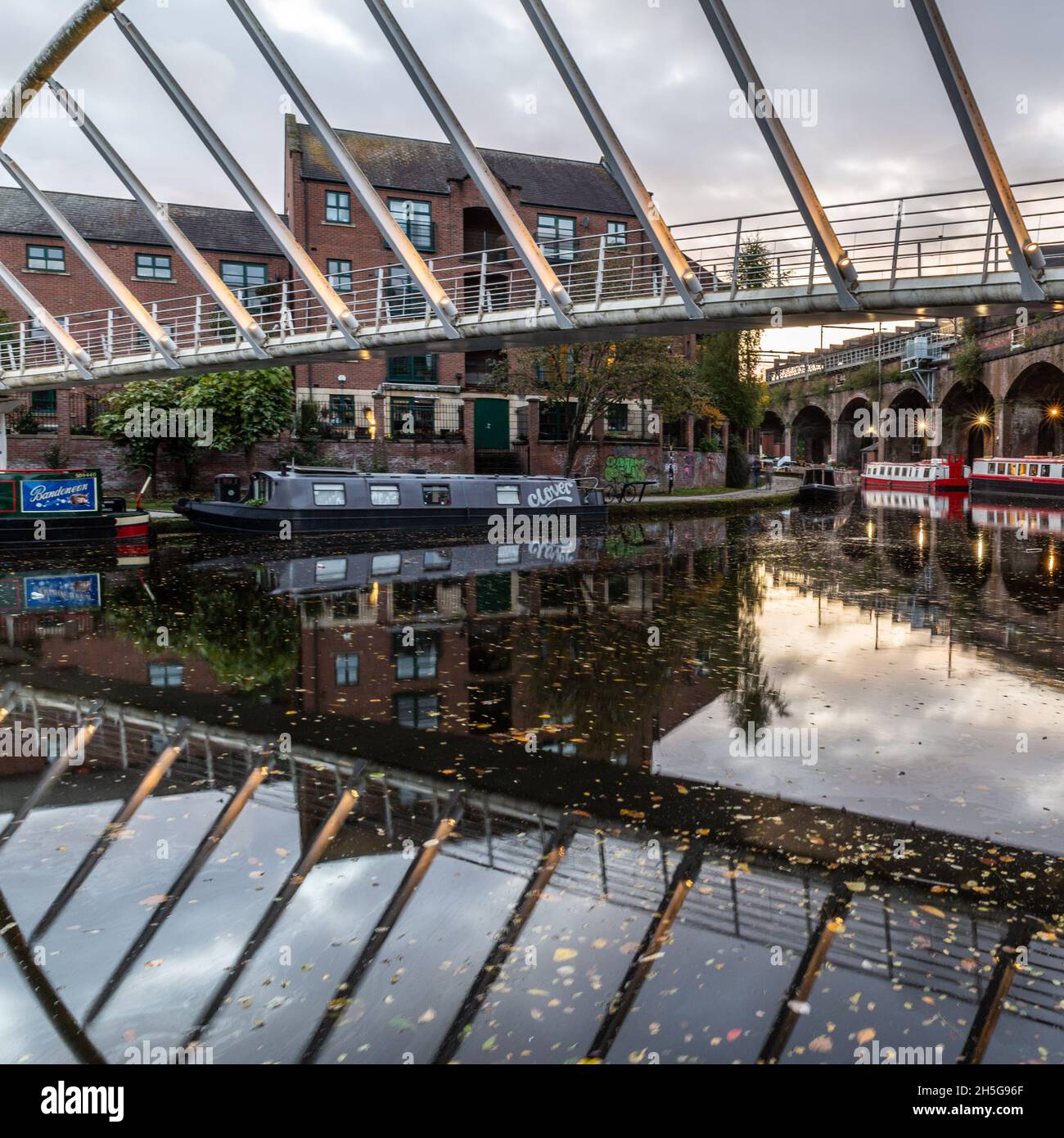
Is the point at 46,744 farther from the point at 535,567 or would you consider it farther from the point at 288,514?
the point at 288,514

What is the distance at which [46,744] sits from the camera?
6.19 meters

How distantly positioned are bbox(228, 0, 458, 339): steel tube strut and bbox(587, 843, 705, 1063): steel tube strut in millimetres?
Result: 12828

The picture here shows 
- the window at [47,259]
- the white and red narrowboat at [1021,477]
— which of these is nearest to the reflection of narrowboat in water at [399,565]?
the window at [47,259]

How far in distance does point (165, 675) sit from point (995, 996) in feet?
22.7

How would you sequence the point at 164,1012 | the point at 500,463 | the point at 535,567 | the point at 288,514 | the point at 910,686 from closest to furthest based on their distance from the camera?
the point at 164,1012
the point at 910,686
the point at 535,567
the point at 288,514
the point at 500,463

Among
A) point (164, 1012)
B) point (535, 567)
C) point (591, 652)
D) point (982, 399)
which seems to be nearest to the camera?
point (164, 1012)

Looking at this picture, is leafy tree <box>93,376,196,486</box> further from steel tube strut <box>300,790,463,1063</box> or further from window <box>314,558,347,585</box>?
steel tube strut <box>300,790,463,1063</box>

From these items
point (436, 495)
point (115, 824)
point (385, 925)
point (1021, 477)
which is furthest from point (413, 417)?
point (385, 925)

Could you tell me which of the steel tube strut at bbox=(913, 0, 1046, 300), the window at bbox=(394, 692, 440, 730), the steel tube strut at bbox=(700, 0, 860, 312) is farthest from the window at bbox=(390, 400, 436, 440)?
the window at bbox=(394, 692, 440, 730)

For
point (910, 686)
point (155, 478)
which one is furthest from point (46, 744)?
point (155, 478)

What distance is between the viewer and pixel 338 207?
108 ft

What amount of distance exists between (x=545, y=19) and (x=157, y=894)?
41.2ft

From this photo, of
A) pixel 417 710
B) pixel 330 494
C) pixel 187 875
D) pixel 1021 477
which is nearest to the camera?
pixel 187 875

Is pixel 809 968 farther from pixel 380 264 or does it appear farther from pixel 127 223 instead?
pixel 127 223
